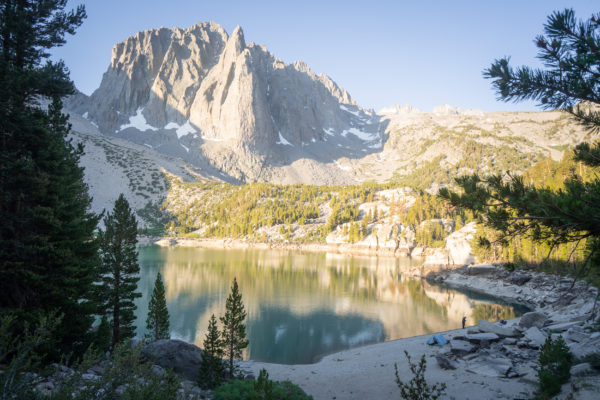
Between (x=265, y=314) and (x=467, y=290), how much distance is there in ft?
111

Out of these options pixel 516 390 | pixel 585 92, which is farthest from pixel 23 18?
pixel 516 390

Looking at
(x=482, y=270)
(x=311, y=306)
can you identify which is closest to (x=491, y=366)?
(x=311, y=306)

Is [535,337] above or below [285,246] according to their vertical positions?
above

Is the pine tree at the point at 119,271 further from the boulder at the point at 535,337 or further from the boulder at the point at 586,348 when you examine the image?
the boulder at the point at 535,337

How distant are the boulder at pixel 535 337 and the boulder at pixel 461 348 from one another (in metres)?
3.07

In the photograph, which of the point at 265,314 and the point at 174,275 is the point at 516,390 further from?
the point at 174,275

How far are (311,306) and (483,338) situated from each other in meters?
23.2

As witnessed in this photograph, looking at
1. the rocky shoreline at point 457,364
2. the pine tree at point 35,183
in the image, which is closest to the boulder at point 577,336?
the rocky shoreline at point 457,364

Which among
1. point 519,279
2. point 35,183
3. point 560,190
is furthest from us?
point 519,279

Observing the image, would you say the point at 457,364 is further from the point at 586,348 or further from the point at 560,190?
the point at 560,190

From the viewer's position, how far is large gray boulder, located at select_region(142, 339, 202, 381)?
16.2 meters

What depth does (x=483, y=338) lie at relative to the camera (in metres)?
19.9

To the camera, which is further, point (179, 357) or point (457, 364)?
point (457, 364)

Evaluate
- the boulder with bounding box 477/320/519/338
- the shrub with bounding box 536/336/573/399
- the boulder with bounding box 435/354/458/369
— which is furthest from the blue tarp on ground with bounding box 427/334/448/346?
the shrub with bounding box 536/336/573/399
